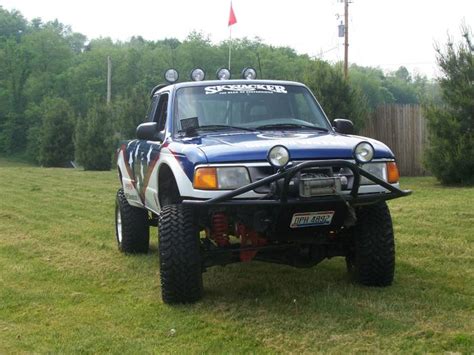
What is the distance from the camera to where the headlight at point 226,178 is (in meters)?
5.00

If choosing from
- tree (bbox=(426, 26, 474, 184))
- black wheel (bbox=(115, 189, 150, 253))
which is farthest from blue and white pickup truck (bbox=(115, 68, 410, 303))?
tree (bbox=(426, 26, 474, 184))

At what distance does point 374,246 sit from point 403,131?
1580cm

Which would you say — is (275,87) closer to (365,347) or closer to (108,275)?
(108,275)

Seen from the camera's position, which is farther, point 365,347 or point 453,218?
point 453,218

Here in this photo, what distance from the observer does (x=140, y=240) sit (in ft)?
25.9

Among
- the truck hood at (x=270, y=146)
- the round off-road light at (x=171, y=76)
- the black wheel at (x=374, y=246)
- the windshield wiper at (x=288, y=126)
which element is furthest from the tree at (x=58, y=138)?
the black wheel at (x=374, y=246)

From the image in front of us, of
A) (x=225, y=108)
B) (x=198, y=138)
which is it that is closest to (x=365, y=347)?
Answer: (x=198, y=138)

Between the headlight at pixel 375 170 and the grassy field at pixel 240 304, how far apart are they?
0.98 meters

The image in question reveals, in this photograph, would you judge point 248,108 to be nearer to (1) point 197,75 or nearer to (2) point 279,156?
(1) point 197,75

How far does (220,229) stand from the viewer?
5.51 metres

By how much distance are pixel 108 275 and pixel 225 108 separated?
2111mm

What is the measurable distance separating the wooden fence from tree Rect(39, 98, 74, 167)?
29054 mm

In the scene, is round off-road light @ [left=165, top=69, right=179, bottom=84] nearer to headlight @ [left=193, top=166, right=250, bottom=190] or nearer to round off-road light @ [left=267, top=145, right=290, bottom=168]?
headlight @ [left=193, top=166, right=250, bottom=190]

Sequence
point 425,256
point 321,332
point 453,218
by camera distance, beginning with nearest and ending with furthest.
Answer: point 321,332 → point 425,256 → point 453,218
